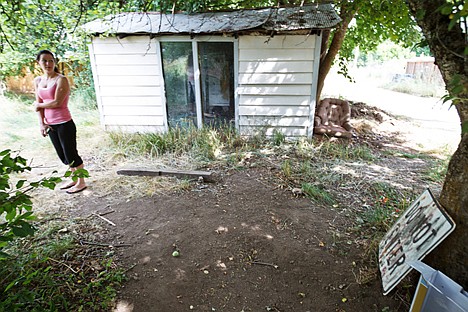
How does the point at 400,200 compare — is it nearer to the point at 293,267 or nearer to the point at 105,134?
the point at 293,267

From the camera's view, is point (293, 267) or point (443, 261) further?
point (293, 267)

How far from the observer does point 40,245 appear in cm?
241

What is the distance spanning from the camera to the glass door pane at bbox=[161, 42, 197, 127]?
5.34 metres

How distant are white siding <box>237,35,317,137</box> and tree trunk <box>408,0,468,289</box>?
3.53 m

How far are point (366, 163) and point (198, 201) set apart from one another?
112 inches

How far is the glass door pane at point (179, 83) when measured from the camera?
5.34 metres

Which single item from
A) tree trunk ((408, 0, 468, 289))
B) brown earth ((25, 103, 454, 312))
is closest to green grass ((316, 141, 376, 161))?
brown earth ((25, 103, 454, 312))

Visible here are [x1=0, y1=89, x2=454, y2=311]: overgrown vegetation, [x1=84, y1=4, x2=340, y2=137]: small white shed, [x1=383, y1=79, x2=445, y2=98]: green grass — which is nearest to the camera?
[x1=0, y1=89, x2=454, y2=311]: overgrown vegetation

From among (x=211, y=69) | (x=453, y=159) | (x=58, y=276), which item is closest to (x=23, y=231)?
(x=58, y=276)

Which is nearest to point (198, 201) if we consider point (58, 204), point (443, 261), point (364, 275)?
point (58, 204)

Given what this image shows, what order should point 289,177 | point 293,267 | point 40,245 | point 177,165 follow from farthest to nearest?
point 177,165 → point 289,177 → point 40,245 → point 293,267

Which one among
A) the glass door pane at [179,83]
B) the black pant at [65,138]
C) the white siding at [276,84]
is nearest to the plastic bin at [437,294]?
the black pant at [65,138]

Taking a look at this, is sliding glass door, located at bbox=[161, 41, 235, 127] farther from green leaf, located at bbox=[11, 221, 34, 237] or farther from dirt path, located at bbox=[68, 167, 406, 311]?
green leaf, located at bbox=[11, 221, 34, 237]

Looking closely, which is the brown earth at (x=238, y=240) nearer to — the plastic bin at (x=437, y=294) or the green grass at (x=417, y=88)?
the plastic bin at (x=437, y=294)
